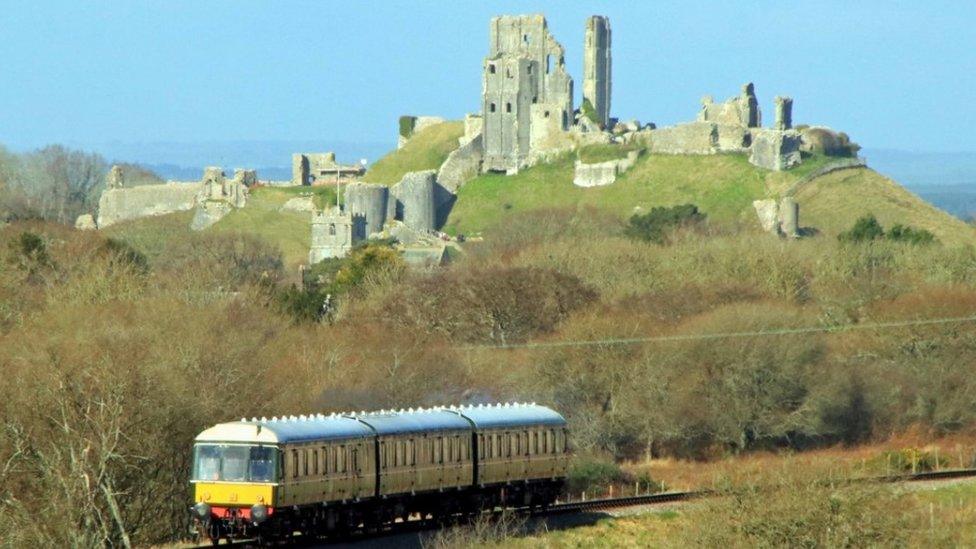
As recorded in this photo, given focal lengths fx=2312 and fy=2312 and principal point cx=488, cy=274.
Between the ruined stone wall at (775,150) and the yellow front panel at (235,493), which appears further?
the ruined stone wall at (775,150)

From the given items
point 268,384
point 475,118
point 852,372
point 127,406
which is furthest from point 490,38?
point 127,406

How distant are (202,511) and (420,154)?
4150 inches

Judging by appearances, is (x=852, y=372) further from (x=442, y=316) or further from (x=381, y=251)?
(x=381, y=251)

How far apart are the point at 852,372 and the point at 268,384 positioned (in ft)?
68.5

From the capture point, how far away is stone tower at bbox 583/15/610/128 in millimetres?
135238

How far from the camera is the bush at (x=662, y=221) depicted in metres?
108

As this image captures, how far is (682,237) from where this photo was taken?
346ft

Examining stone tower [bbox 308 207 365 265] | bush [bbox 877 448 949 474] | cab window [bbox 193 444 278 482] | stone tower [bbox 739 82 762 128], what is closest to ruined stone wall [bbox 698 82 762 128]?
stone tower [bbox 739 82 762 128]

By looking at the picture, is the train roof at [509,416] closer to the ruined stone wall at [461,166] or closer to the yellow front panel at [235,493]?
the yellow front panel at [235,493]

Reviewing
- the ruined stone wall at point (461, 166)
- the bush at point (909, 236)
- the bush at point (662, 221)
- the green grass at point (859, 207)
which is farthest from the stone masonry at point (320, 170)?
the bush at point (909, 236)

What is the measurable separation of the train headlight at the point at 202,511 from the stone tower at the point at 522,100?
314ft

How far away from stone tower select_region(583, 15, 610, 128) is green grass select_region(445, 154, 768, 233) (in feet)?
27.3

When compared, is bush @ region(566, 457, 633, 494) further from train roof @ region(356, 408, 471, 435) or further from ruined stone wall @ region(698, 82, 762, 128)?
ruined stone wall @ region(698, 82, 762, 128)

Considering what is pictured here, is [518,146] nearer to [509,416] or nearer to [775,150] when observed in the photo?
[775,150]
